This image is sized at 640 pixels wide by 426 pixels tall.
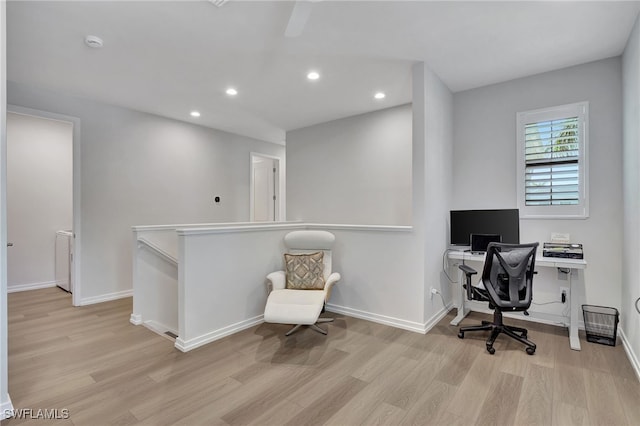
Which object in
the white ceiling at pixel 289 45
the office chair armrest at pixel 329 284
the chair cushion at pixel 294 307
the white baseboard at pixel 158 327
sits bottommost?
the white baseboard at pixel 158 327

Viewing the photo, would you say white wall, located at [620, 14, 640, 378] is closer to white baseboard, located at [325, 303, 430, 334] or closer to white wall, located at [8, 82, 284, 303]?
white baseboard, located at [325, 303, 430, 334]

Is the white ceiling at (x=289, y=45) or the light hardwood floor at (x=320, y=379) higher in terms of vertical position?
the white ceiling at (x=289, y=45)

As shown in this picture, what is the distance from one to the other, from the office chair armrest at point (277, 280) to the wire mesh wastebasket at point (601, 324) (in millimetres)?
2997

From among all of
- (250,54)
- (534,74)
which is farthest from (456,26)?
(250,54)

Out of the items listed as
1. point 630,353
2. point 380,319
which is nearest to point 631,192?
point 630,353

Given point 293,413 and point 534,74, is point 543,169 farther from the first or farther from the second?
point 293,413

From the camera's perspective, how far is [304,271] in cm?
343

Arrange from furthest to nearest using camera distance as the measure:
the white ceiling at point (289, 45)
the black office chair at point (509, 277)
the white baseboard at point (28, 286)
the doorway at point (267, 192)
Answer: the doorway at point (267, 192), the white baseboard at point (28, 286), the black office chair at point (509, 277), the white ceiling at point (289, 45)

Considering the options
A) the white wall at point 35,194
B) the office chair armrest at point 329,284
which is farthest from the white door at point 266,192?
the office chair armrest at point 329,284

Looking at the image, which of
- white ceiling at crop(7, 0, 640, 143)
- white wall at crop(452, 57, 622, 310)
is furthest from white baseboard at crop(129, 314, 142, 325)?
→ white wall at crop(452, 57, 622, 310)

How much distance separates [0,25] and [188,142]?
3.55m

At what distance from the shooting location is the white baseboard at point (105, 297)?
4.13m

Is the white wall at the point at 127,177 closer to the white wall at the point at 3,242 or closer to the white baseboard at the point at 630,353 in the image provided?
the white wall at the point at 3,242

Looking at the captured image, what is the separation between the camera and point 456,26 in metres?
2.57
